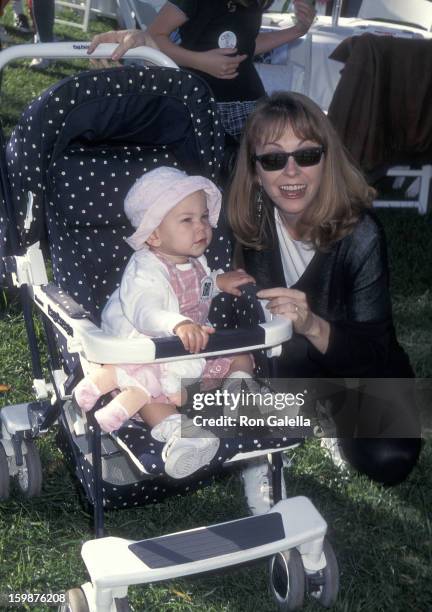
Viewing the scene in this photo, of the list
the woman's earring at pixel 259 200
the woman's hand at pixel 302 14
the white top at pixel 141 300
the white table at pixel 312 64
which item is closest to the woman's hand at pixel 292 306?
the white top at pixel 141 300

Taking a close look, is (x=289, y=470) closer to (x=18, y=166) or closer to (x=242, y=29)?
(x=18, y=166)

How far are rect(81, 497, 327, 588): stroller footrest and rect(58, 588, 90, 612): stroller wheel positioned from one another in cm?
14

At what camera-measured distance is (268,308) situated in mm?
2359

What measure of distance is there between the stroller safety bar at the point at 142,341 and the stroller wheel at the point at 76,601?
1.94 feet

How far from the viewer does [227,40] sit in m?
3.36

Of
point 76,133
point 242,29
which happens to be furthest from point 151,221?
point 242,29

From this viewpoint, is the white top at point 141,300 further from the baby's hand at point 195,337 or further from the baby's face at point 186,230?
the baby's hand at point 195,337

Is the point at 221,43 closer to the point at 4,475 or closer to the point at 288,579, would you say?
the point at 4,475

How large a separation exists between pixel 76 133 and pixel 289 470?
1.30 meters

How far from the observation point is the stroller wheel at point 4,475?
280cm

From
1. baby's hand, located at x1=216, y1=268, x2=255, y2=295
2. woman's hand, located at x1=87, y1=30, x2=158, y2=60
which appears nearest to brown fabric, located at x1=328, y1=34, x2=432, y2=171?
woman's hand, located at x1=87, y1=30, x2=158, y2=60

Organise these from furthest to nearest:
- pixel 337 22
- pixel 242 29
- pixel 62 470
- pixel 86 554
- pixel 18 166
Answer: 1. pixel 337 22
2. pixel 242 29
3. pixel 62 470
4. pixel 18 166
5. pixel 86 554

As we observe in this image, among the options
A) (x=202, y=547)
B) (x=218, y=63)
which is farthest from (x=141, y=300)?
(x=218, y=63)

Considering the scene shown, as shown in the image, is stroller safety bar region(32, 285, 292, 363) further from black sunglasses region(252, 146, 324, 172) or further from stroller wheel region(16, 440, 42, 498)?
stroller wheel region(16, 440, 42, 498)
